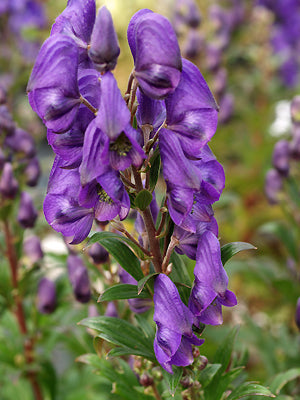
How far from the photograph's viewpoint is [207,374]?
3.25ft

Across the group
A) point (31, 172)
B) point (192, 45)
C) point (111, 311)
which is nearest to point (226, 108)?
point (192, 45)

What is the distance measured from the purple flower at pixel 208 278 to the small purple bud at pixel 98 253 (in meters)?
0.45

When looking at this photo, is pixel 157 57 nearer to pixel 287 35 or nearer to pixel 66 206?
pixel 66 206

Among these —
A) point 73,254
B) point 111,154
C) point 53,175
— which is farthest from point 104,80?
point 73,254

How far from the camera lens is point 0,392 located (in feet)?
6.49

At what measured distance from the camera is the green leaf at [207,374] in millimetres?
981

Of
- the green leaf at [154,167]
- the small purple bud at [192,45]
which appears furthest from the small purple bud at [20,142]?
the small purple bud at [192,45]

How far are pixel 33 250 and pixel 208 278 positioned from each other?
102 cm

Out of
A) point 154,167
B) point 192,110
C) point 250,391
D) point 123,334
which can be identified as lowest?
point 250,391

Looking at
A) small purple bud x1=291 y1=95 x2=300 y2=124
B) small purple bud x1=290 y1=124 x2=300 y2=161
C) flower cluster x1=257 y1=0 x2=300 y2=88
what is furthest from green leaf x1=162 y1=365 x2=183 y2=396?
flower cluster x1=257 y1=0 x2=300 y2=88

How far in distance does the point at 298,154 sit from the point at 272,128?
5.50ft

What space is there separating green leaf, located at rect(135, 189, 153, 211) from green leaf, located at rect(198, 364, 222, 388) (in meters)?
0.43

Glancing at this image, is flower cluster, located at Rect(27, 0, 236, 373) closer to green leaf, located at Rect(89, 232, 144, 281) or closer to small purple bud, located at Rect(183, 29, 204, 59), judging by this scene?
green leaf, located at Rect(89, 232, 144, 281)

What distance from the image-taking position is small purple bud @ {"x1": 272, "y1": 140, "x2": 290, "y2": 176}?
6.13ft
